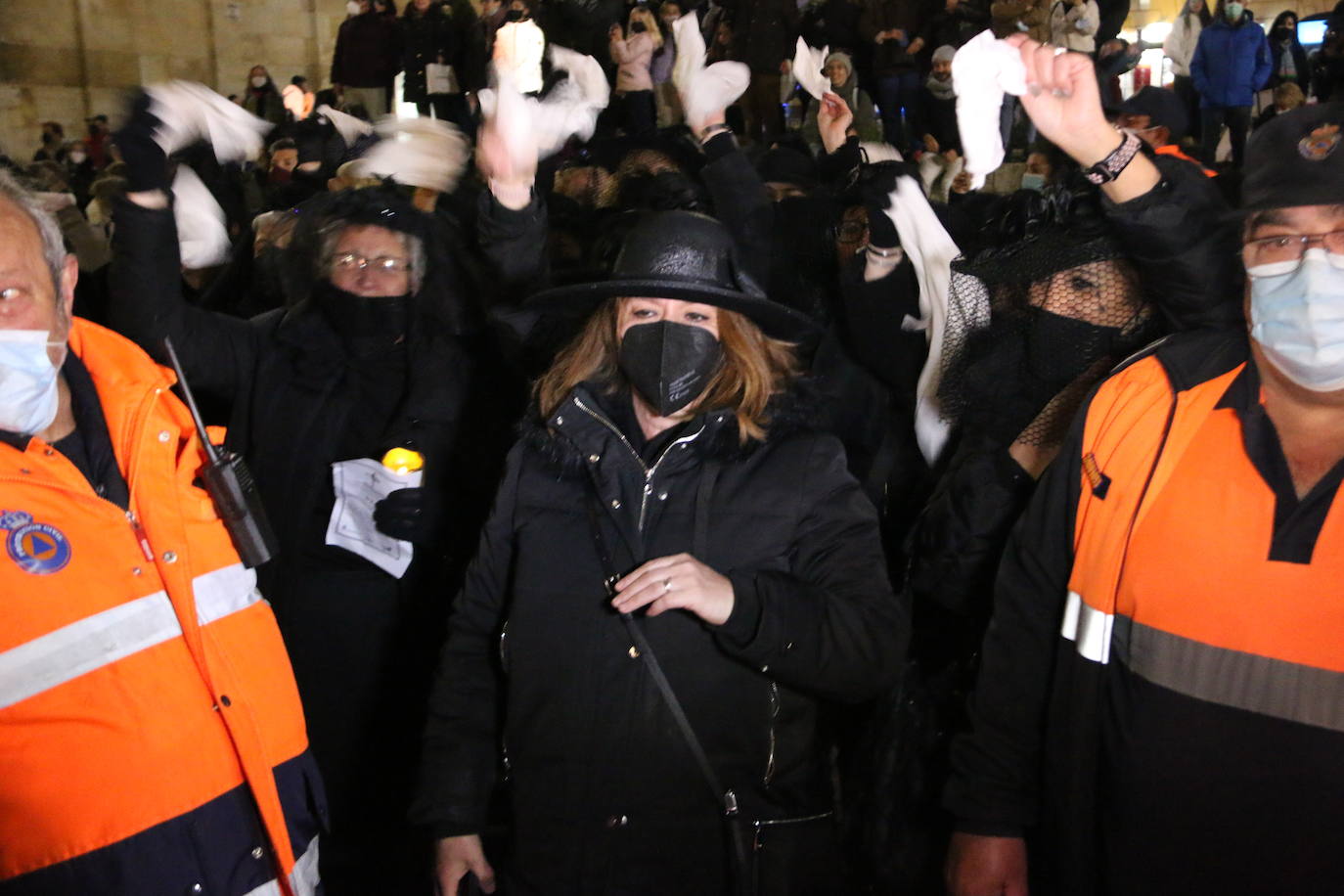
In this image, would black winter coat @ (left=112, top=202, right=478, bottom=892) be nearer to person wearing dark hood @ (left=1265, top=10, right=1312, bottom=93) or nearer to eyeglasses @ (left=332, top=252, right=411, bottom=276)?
eyeglasses @ (left=332, top=252, right=411, bottom=276)

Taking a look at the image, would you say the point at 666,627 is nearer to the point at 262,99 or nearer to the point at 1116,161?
the point at 1116,161

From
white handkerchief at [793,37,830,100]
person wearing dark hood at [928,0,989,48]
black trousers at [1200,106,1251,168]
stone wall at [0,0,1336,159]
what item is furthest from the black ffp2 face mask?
stone wall at [0,0,1336,159]

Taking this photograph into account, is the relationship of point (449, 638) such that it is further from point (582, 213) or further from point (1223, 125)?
point (1223, 125)

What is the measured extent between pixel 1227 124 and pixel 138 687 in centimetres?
1077

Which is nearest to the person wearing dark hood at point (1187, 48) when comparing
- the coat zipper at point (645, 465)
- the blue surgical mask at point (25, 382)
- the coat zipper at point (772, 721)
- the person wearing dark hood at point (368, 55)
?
the person wearing dark hood at point (368, 55)

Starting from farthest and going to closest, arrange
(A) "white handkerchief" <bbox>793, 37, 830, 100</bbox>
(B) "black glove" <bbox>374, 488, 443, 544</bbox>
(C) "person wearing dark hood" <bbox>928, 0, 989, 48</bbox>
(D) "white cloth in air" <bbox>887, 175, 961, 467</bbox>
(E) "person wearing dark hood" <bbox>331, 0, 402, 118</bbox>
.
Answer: (E) "person wearing dark hood" <bbox>331, 0, 402, 118</bbox> < (C) "person wearing dark hood" <bbox>928, 0, 989, 48</bbox> < (A) "white handkerchief" <bbox>793, 37, 830, 100</bbox> < (D) "white cloth in air" <bbox>887, 175, 961, 467</bbox> < (B) "black glove" <bbox>374, 488, 443, 544</bbox>

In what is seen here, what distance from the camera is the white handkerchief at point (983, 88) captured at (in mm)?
2064

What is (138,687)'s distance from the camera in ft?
6.08

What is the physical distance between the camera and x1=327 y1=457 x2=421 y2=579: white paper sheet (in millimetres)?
3031

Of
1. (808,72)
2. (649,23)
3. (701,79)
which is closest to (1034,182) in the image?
(808,72)

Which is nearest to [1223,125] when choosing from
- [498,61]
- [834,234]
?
[834,234]

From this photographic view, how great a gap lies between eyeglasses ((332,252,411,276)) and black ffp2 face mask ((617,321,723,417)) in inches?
48.1

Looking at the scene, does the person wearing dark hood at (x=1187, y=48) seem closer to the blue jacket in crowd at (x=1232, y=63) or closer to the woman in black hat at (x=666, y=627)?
the blue jacket in crowd at (x=1232, y=63)

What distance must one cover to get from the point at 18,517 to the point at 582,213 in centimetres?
305
